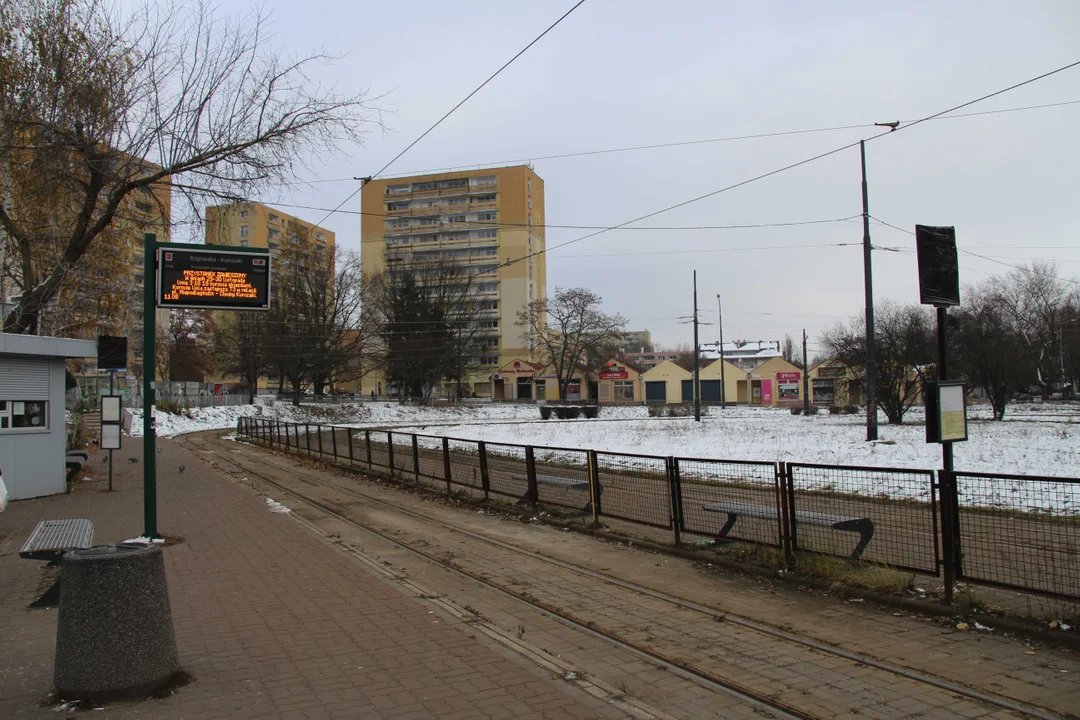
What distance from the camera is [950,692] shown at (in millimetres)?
4453

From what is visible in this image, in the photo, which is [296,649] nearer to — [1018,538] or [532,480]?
[1018,538]

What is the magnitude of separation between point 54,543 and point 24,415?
8.70 m

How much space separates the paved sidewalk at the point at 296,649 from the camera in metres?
4.13

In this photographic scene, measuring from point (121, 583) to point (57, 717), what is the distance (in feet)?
2.32

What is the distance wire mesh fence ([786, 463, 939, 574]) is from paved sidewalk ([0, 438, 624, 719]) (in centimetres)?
374

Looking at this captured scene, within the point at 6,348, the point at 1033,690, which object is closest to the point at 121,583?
the point at 1033,690

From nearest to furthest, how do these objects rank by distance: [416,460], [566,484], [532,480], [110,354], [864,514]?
[864,514] < [566,484] < [532,480] < [416,460] < [110,354]

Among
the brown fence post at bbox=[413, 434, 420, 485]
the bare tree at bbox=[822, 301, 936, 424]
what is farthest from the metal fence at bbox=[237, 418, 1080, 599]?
the bare tree at bbox=[822, 301, 936, 424]

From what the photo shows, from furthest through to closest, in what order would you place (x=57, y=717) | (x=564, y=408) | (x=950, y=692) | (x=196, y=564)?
(x=564, y=408) < (x=196, y=564) < (x=950, y=692) < (x=57, y=717)

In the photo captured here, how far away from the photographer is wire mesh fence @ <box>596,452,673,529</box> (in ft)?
29.7

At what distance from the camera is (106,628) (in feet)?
13.2

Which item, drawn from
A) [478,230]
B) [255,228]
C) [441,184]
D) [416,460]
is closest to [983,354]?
[416,460]

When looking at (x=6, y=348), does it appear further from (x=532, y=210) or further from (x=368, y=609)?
(x=532, y=210)

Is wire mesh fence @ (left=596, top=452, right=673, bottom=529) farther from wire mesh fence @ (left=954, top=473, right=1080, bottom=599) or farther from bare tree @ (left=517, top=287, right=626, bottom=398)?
bare tree @ (left=517, top=287, right=626, bottom=398)
